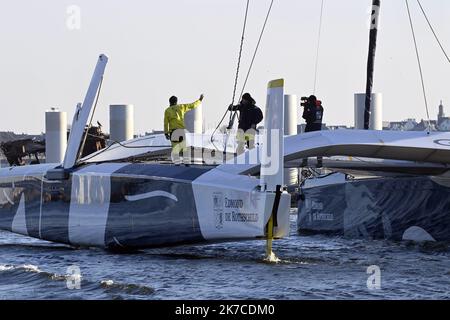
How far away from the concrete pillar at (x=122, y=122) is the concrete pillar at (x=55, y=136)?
1008 millimetres

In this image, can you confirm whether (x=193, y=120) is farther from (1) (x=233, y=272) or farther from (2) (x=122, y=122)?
(1) (x=233, y=272)

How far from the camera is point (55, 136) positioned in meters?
20.9

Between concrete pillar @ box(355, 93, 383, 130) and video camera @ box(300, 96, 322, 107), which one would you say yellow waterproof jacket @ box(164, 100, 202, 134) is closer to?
video camera @ box(300, 96, 322, 107)

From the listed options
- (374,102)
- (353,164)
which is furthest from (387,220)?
(374,102)

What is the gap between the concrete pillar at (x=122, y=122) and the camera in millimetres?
21281

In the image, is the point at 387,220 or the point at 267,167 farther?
the point at 387,220

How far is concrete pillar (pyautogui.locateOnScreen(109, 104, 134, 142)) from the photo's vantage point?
838 inches

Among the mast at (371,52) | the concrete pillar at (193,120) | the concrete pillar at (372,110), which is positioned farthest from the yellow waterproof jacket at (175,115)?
the concrete pillar at (193,120)

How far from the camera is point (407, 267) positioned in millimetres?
10359

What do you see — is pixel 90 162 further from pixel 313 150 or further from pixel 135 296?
pixel 135 296

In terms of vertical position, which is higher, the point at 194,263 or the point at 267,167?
the point at 267,167

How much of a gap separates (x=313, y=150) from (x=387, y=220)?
293 centimetres

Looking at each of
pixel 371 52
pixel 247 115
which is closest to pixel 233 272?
pixel 247 115

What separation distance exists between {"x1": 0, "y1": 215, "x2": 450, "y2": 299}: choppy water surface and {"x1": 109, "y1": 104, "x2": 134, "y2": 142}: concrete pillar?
26.6ft
